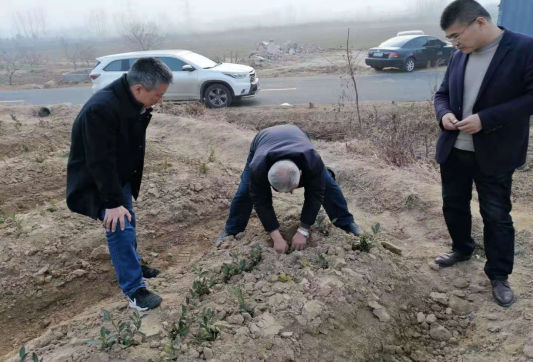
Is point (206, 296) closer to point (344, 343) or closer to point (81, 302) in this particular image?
point (344, 343)

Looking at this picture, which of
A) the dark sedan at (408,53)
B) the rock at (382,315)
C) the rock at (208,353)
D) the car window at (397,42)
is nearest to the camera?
the rock at (208,353)

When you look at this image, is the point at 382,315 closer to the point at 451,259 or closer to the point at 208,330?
the point at 451,259

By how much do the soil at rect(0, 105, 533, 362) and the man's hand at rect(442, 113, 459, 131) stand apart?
3.53 feet

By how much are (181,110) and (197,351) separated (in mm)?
7505

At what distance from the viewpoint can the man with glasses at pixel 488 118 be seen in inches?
103

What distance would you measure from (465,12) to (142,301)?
9.21 ft

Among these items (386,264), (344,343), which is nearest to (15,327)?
(344,343)

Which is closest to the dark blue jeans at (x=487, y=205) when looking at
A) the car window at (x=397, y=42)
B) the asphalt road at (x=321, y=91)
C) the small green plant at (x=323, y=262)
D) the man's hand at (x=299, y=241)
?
the small green plant at (x=323, y=262)

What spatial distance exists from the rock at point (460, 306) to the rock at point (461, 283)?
15 centimetres

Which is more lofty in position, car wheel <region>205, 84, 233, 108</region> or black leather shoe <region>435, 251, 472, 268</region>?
car wheel <region>205, 84, 233, 108</region>

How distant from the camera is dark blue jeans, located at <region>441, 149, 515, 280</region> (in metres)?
2.85

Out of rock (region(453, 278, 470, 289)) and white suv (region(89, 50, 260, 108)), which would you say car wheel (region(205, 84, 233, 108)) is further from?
rock (region(453, 278, 470, 289))

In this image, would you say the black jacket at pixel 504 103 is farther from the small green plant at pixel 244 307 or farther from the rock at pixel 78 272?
the rock at pixel 78 272

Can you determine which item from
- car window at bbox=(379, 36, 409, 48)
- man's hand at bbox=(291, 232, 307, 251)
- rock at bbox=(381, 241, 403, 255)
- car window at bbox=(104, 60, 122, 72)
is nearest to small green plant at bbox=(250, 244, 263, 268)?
man's hand at bbox=(291, 232, 307, 251)
